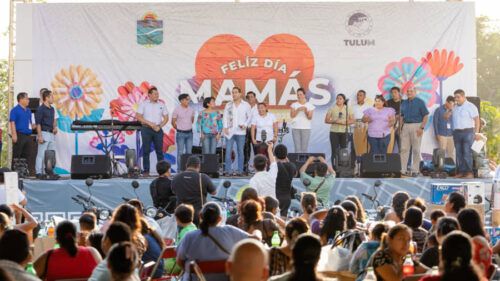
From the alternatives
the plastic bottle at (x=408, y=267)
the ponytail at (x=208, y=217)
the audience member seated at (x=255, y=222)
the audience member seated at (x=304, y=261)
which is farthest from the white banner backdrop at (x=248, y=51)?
the audience member seated at (x=304, y=261)

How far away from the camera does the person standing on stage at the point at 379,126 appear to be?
21.0 metres

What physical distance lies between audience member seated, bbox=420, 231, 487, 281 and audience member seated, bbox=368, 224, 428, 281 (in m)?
0.92

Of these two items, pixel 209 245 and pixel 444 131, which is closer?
pixel 209 245

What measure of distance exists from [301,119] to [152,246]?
12.2 metres

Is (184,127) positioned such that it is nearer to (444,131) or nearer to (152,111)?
(152,111)

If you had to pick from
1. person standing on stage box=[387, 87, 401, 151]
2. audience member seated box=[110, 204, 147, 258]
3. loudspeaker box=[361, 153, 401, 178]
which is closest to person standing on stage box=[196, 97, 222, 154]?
loudspeaker box=[361, 153, 401, 178]

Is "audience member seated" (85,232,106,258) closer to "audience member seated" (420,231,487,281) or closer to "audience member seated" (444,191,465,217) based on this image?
"audience member seated" (420,231,487,281)

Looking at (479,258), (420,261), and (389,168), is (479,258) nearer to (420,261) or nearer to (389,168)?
(420,261)

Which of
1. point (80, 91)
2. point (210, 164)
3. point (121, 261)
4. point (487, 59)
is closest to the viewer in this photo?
point (121, 261)

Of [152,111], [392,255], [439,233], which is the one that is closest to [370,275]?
[392,255]

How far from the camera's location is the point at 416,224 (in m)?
9.76

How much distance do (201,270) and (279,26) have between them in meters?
15.1

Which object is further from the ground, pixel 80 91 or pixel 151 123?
A: pixel 80 91

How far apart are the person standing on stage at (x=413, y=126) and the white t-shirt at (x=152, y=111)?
4599 mm
